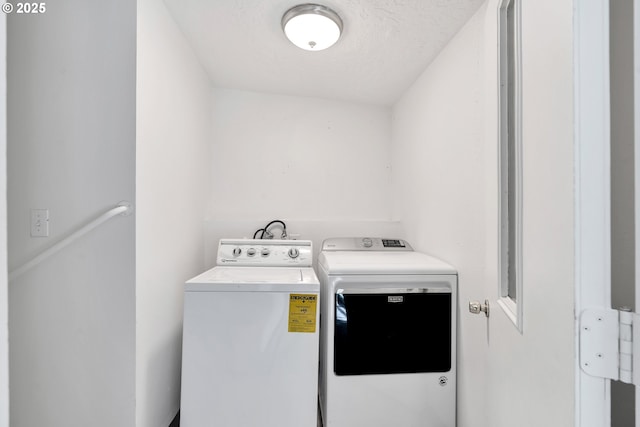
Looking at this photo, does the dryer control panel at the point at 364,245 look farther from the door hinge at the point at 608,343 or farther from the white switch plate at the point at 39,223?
the door hinge at the point at 608,343

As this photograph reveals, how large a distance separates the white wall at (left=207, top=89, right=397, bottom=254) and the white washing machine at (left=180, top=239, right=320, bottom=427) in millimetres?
1025

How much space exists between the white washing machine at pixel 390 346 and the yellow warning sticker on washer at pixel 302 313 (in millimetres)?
123

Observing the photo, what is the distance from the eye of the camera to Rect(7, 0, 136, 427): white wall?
1328 millimetres

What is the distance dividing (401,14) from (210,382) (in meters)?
1.97

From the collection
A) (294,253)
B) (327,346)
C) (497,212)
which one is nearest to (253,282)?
(327,346)

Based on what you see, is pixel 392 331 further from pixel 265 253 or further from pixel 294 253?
pixel 265 253

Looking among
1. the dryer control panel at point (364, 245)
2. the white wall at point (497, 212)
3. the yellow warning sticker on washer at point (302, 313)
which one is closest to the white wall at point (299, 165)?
the dryer control panel at point (364, 245)

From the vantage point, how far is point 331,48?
6.02ft

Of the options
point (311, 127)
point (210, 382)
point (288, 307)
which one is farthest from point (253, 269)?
point (311, 127)

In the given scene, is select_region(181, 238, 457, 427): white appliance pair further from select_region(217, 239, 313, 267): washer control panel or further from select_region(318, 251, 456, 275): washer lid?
select_region(217, 239, 313, 267): washer control panel

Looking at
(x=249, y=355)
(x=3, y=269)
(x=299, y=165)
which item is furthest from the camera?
(x=299, y=165)

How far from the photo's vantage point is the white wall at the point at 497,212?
558 millimetres

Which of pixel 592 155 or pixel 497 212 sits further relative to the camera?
pixel 497 212

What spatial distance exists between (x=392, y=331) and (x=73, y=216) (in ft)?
5.13
